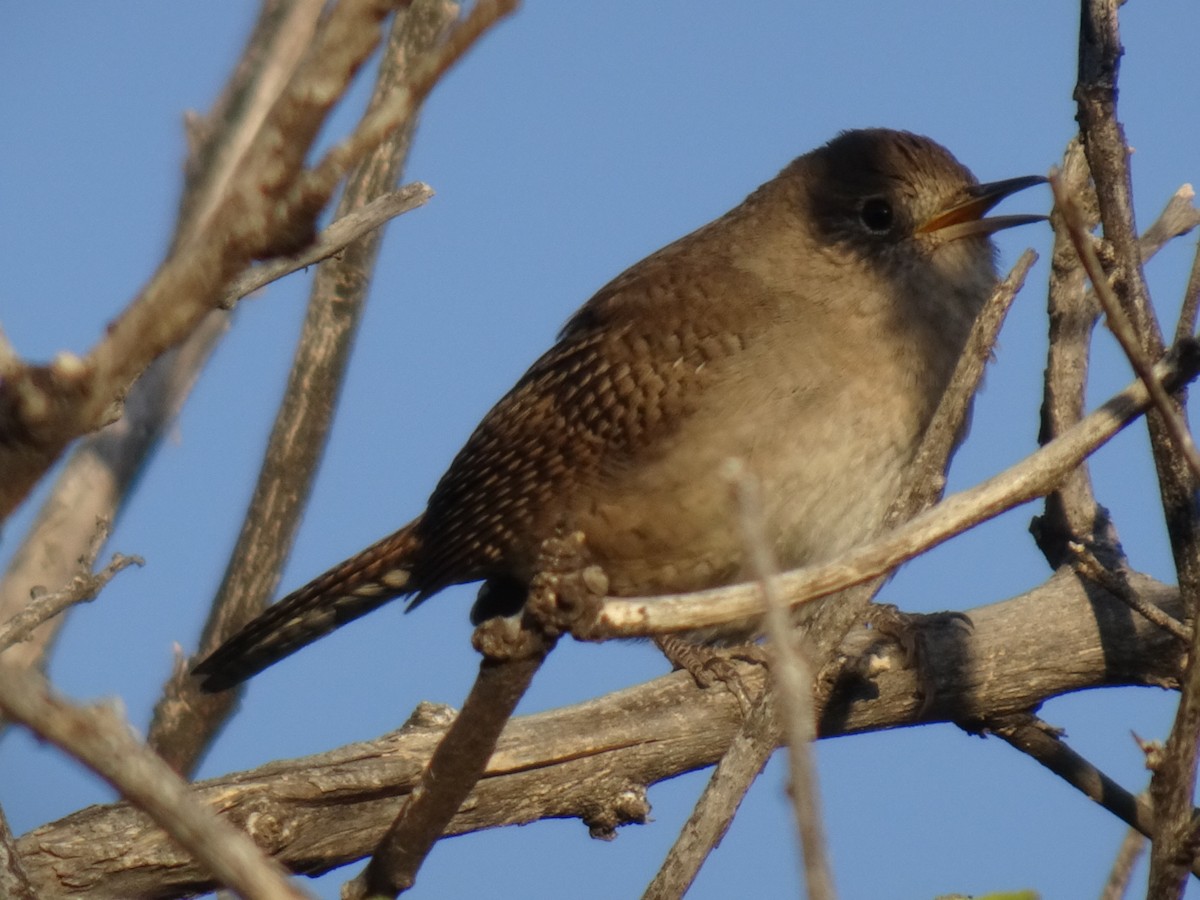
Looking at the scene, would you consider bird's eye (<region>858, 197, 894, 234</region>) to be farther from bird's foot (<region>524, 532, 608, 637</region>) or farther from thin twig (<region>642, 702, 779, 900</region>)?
bird's foot (<region>524, 532, 608, 637</region>)

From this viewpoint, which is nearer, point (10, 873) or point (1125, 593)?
point (10, 873)

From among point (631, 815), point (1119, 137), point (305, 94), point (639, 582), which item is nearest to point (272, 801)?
point (631, 815)

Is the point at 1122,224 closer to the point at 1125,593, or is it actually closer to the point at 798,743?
the point at 1125,593

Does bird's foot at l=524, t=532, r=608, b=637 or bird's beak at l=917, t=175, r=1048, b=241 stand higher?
bird's beak at l=917, t=175, r=1048, b=241

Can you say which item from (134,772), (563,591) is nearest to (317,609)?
(563,591)

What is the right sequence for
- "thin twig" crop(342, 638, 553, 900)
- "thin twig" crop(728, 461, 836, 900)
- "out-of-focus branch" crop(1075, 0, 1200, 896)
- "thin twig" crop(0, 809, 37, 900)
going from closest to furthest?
"thin twig" crop(728, 461, 836, 900) → "thin twig" crop(342, 638, 553, 900) → "thin twig" crop(0, 809, 37, 900) → "out-of-focus branch" crop(1075, 0, 1200, 896)

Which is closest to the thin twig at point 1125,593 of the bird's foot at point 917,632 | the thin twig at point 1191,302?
the thin twig at point 1191,302

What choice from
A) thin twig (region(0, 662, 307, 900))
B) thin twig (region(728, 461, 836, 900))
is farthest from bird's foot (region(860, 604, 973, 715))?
thin twig (region(0, 662, 307, 900))
